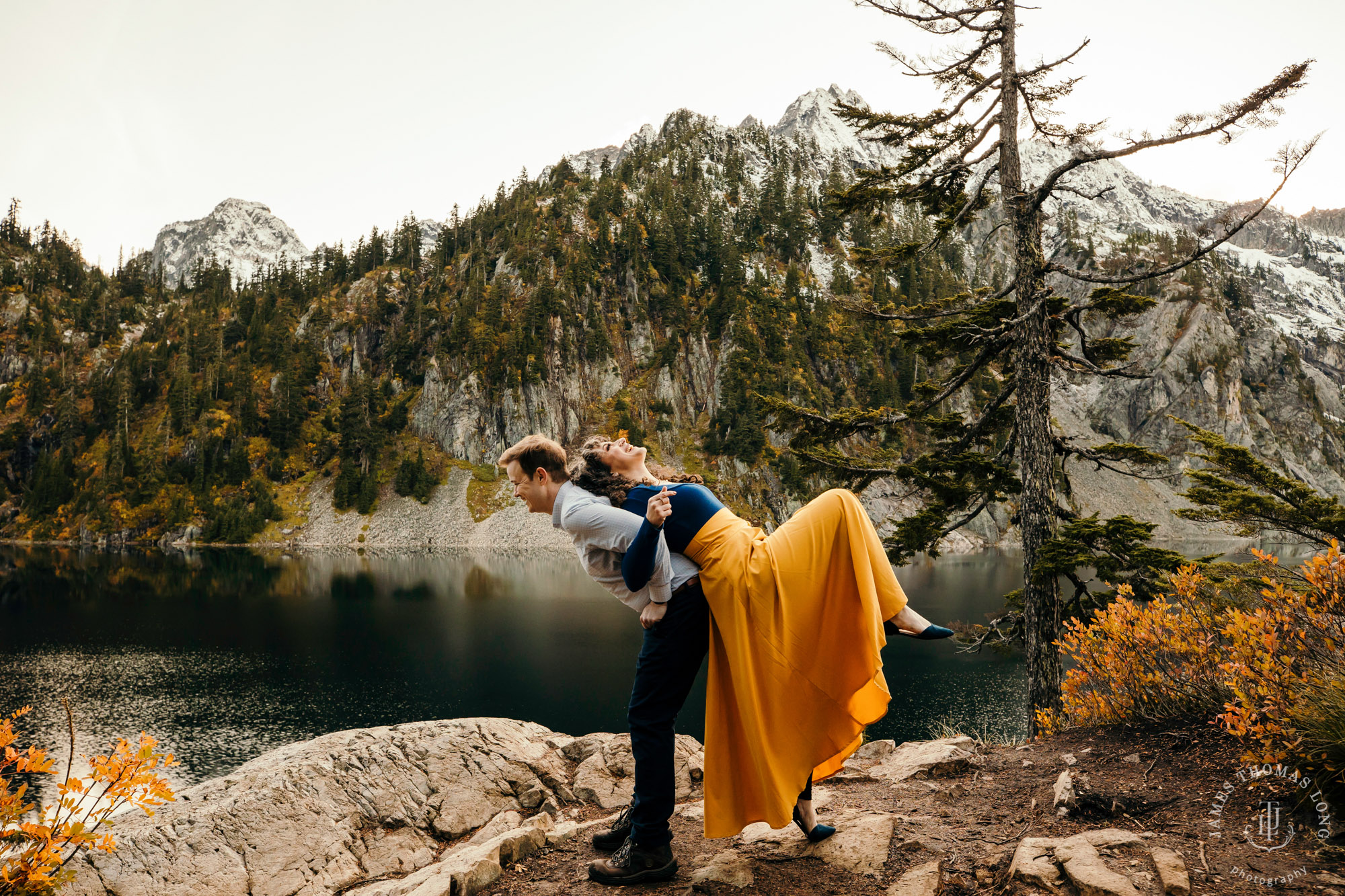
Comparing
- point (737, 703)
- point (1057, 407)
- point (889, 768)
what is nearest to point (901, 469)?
point (889, 768)

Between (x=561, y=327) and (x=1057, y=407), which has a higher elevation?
(x=561, y=327)

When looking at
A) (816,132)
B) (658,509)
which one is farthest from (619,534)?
(816,132)

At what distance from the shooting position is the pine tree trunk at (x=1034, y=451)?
9.16 m

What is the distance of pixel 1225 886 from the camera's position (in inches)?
105

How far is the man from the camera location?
334 centimetres

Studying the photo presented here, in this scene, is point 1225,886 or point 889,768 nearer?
point 1225,886

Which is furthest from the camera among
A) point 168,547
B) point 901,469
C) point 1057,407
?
point 1057,407

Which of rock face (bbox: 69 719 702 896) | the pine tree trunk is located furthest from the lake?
rock face (bbox: 69 719 702 896)

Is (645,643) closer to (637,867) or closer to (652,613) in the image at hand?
(652,613)

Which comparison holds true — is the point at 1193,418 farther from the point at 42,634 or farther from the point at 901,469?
the point at 42,634

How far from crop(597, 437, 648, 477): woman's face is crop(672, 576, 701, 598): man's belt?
0.66 m

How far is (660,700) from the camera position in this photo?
3.44 metres

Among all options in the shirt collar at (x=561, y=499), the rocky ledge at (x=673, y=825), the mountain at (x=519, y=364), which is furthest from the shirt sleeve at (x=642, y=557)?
the mountain at (x=519, y=364)

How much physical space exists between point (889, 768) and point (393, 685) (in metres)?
21.5
